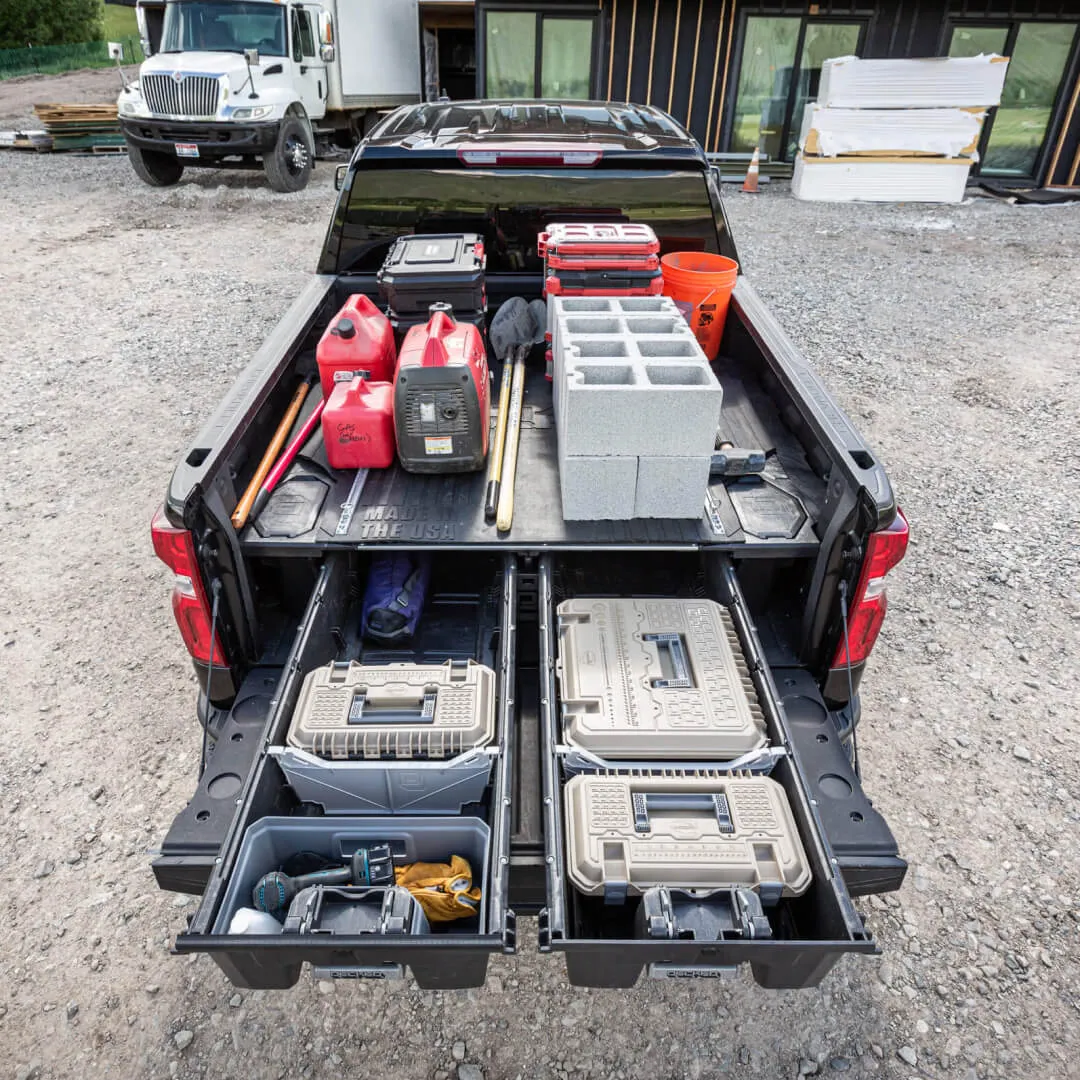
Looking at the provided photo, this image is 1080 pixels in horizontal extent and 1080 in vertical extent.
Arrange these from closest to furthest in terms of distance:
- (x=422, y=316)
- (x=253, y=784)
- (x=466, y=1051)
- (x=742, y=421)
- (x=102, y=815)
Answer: (x=253, y=784), (x=466, y=1051), (x=102, y=815), (x=742, y=421), (x=422, y=316)

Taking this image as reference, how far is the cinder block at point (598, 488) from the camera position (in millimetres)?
2855

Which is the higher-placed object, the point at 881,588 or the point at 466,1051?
the point at 881,588

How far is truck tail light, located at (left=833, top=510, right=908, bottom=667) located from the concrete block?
849mm

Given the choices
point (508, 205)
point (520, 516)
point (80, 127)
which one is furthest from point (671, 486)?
point (80, 127)

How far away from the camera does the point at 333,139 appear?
1638cm

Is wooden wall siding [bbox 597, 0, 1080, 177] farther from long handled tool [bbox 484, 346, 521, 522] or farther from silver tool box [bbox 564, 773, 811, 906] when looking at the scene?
silver tool box [bbox 564, 773, 811, 906]

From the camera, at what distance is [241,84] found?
11914mm

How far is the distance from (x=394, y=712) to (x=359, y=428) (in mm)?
1297

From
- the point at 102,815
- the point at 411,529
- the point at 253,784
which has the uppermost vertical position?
the point at 411,529

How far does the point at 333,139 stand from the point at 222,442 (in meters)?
16.2

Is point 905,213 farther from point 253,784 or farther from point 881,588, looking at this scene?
point 253,784

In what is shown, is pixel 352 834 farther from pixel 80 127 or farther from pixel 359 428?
pixel 80 127

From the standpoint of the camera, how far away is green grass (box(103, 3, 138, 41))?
146ft

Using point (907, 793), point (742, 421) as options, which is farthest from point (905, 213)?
point (907, 793)
